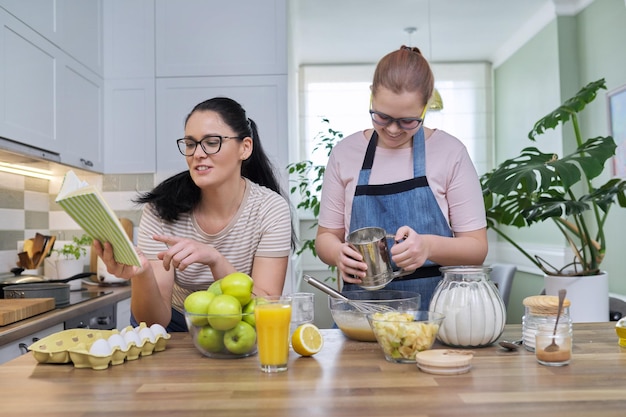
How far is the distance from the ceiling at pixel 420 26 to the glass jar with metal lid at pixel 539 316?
351 centimetres

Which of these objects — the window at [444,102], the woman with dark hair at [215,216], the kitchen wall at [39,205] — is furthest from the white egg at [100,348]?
the window at [444,102]

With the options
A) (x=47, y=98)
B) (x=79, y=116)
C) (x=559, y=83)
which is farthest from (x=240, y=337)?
(x=559, y=83)

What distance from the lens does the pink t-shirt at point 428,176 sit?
5.73 feet

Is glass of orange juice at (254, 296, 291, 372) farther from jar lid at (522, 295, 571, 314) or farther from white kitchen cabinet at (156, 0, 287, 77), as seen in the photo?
white kitchen cabinet at (156, 0, 287, 77)

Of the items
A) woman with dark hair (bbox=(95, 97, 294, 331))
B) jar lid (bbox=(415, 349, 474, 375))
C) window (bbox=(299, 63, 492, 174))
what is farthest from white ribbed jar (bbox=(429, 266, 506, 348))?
window (bbox=(299, 63, 492, 174))

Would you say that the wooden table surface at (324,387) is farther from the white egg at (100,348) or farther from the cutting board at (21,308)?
the cutting board at (21,308)

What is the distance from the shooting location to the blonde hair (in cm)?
159

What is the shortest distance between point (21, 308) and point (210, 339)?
1.29 m

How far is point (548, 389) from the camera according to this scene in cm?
104

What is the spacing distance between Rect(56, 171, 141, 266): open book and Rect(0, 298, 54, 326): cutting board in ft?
3.66

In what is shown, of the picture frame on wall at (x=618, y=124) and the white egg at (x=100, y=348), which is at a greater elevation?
the picture frame on wall at (x=618, y=124)

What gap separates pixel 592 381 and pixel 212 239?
110 centimetres

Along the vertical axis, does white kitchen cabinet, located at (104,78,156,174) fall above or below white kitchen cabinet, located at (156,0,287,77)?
below

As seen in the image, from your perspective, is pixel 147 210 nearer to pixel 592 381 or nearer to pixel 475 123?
pixel 592 381
